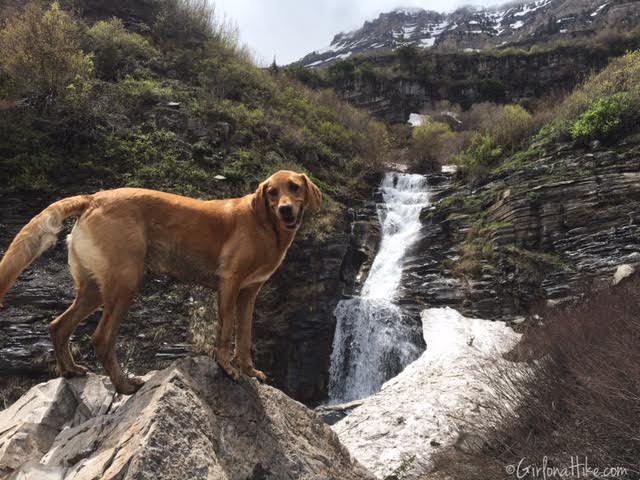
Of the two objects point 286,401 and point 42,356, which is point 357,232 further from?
point 286,401

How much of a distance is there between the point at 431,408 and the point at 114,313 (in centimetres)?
709

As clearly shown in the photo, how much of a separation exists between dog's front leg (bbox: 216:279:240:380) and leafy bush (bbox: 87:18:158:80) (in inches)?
756

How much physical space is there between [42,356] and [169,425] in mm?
7810

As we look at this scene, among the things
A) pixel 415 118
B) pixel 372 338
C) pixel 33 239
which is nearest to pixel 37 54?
pixel 372 338

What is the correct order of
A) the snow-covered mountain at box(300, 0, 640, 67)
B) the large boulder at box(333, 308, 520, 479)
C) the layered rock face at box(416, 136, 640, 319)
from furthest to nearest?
the snow-covered mountain at box(300, 0, 640, 67) < the layered rock face at box(416, 136, 640, 319) < the large boulder at box(333, 308, 520, 479)

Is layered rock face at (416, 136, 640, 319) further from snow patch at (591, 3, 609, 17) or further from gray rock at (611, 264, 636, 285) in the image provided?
snow patch at (591, 3, 609, 17)

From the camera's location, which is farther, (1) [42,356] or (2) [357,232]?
(2) [357,232]

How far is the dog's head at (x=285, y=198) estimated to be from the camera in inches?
146

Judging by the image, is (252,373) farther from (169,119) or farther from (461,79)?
(461,79)

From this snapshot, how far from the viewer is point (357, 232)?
20547 millimetres

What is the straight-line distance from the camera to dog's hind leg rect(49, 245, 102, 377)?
13.1ft

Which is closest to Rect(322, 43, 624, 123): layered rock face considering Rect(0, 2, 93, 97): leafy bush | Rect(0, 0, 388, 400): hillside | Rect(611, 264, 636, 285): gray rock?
Rect(0, 0, 388, 400): hillside

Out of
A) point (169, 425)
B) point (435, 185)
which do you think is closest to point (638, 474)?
point (169, 425)

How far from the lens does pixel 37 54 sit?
14.9 m
